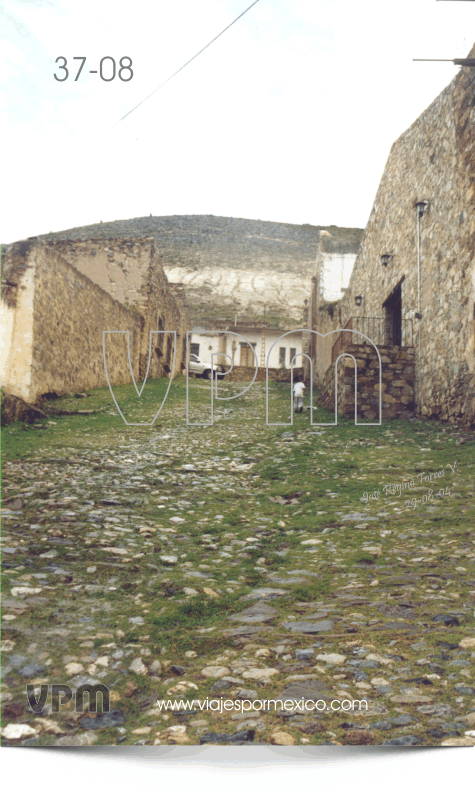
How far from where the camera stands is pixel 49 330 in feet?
28.7

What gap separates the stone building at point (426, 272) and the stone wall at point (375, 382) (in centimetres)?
2

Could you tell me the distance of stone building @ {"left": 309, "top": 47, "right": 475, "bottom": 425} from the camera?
8.06m

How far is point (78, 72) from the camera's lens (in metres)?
4.05

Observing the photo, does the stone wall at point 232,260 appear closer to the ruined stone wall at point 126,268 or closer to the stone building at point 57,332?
the ruined stone wall at point 126,268

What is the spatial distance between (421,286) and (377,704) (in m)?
8.80

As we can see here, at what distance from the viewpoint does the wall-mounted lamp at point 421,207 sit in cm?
1012

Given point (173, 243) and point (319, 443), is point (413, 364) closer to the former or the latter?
point (319, 443)

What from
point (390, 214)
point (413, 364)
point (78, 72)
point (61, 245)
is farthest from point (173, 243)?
point (78, 72)

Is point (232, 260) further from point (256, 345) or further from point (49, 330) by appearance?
point (49, 330)

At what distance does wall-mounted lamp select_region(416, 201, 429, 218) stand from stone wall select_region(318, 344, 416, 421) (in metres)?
2.55

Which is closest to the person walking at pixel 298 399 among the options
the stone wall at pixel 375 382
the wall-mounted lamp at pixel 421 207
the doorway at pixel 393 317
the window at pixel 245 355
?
the stone wall at pixel 375 382

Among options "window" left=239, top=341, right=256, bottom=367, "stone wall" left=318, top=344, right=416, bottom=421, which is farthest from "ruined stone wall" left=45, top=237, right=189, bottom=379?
"window" left=239, top=341, right=256, bottom=367

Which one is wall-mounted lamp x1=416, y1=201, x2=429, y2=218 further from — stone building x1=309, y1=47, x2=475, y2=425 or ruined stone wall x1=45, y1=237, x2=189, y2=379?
ruined stone wall x1=45, y1=237, x2=189, y2=379

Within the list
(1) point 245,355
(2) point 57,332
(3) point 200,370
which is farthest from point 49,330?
(1) point 245,355
